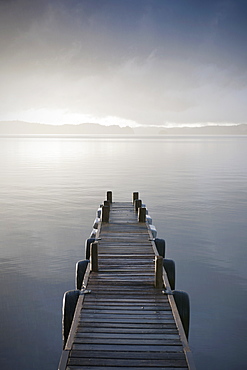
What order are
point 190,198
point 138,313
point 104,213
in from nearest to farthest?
point 138,313
point 104,213
point 190,198

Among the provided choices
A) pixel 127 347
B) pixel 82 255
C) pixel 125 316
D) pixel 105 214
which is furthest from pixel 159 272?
pixel 82 255

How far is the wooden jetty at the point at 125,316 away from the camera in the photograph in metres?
6.60

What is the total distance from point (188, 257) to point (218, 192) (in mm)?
17814

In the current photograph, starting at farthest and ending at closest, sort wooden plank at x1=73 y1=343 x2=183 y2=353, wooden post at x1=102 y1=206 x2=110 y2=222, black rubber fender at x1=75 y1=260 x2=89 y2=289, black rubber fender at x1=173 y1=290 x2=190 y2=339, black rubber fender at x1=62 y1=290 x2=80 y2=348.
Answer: wooden post at x1=102 y1=206 x2=110 y2=222 < black rubber fender at x1=75 y1=260 x2=89 y2=289 < black rubber fender at x1=173 y1=290 x2=190 y2=339 < black rubber fender at x1=62 y1=290 x2=80 y2=348 < wooden plank at x1=73 y1=343 x2=183 y2=353

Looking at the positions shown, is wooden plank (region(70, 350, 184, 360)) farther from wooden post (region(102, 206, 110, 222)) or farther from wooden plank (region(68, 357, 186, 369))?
wooden post (region(102, 206, 110, 222))

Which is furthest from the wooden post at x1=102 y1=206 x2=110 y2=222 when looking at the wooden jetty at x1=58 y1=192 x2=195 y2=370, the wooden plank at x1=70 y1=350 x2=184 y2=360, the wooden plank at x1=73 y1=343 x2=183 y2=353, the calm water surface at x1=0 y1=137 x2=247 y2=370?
the wooden plank at x1=70 y1=350 x2=184 y2=360

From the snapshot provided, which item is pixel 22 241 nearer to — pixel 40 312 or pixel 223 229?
pixel 40 312

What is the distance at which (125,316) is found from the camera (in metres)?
8.05

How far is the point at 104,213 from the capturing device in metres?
16.2

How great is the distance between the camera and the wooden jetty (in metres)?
6.60

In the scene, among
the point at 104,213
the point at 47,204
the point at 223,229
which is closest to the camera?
the point at 104,213

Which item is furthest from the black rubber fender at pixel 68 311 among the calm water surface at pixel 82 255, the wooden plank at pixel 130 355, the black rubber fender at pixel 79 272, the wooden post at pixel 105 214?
the wooden post at pixel 105 214

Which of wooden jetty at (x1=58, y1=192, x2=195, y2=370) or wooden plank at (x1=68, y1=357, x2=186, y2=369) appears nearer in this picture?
wooden plank at (x1=68, y1=357, x2=186, y2=369)

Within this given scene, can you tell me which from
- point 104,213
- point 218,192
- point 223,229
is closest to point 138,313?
point 104,213
